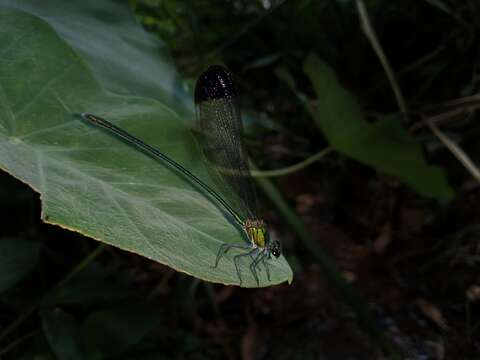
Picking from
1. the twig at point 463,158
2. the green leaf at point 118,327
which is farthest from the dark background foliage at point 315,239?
the twig at point 463,158

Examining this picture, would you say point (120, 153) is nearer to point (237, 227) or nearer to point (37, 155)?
point (37, 155)

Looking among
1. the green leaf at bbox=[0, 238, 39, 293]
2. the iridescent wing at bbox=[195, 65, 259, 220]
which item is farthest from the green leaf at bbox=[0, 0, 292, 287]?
the green leaf at bbox=[0, 238, 39, 293]

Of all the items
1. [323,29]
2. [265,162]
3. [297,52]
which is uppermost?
[323,29]

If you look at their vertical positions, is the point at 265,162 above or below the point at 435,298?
above

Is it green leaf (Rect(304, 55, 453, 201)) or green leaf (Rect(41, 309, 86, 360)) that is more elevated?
green leaf (Rect(304, 55, 453, 201))

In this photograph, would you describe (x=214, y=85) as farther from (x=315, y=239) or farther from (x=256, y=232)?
(x=315, y=239)

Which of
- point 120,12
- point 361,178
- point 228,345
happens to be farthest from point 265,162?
point 120,12

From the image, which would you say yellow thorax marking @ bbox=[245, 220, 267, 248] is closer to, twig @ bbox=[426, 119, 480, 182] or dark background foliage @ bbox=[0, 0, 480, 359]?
dark background foliage @ bbox=[0, 0, 480, 359]

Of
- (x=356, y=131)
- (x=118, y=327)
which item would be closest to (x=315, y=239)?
(x=356, y=131)
